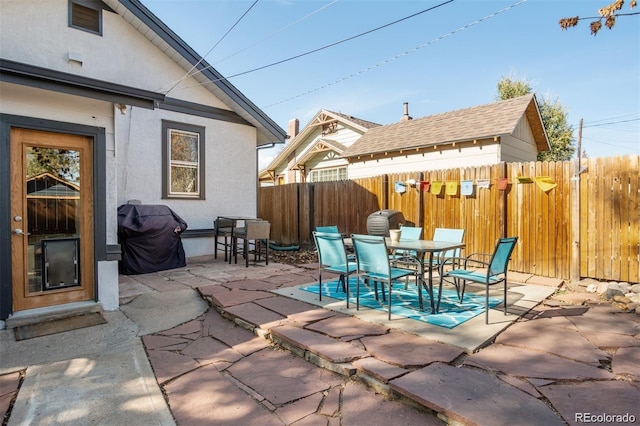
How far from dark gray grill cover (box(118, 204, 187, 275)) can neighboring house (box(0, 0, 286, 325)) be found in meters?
0.73

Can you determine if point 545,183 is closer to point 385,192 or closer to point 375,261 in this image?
point 385,192

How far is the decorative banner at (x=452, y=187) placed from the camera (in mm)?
7008

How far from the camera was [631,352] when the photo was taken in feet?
9.79

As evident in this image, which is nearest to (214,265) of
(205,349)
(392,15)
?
(205,349)

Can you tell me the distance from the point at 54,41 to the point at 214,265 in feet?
15.6

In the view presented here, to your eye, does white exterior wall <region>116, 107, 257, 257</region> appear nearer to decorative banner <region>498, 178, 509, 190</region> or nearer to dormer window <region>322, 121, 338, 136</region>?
decorative banner <region>498, 178, 509, 190</region>

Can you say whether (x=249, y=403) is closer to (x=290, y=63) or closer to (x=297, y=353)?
(x=297, y=353)

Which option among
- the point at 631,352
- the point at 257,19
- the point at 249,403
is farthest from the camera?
the point at 257,19

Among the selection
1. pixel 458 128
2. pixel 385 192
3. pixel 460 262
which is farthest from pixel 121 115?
pixel 458 128

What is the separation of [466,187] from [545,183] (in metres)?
1.34

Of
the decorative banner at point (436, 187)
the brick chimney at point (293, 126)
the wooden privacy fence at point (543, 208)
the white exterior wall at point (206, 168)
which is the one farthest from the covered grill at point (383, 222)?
the brick chimney at point (293, 126)

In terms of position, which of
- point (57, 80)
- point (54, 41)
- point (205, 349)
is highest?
point (54, 41)

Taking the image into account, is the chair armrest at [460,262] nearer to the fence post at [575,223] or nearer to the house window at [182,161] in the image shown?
the fence post at [575,223]

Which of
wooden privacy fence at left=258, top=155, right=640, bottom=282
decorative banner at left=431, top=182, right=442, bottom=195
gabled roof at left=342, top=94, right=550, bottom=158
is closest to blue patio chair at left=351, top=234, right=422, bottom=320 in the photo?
wooden privacy fence at left=258, top=155, right=640, bottom=282
